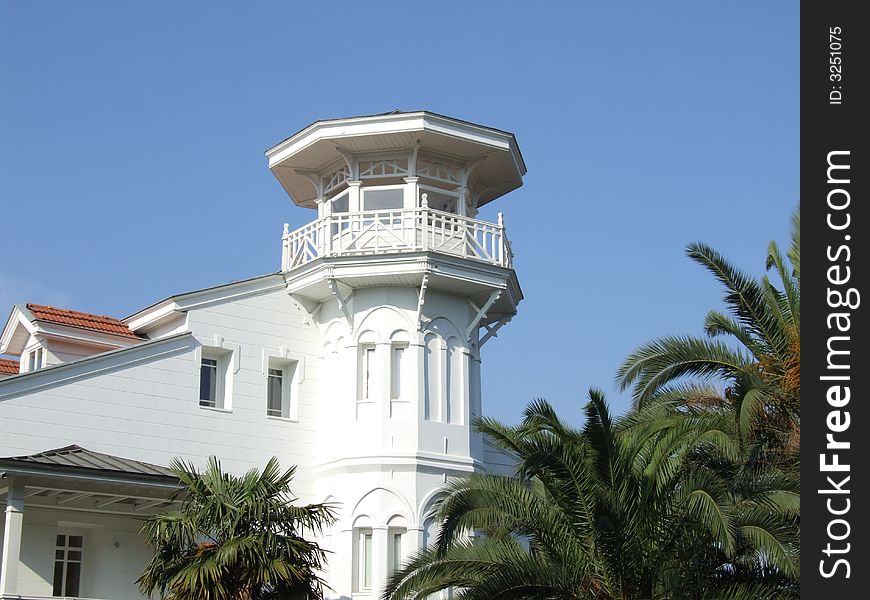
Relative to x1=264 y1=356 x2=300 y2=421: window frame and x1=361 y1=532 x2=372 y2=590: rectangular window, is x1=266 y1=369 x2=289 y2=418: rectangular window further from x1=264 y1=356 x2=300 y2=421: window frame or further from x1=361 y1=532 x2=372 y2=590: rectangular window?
x1=361 y1=532 x2=372 y2=590: rectangular window

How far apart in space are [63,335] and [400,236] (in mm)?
8492

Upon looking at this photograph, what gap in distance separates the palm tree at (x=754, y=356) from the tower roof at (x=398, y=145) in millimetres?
7366

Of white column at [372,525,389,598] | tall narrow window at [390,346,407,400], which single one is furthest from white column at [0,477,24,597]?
tall narrow window at [390,346,407,400]

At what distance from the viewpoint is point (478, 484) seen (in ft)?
69.8

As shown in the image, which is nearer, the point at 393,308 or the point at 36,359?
the point at 393,308

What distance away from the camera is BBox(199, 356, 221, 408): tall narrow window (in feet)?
97.1

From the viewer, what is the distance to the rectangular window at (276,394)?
1206 inches

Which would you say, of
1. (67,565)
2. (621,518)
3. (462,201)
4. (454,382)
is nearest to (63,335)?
(67,565)

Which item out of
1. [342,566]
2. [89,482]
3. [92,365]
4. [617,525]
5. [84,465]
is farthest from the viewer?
[342,566]

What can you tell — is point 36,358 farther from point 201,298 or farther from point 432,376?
point 432,376

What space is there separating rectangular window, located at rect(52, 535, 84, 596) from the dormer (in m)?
4.81

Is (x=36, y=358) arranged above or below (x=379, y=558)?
above

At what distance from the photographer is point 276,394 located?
101 ft
